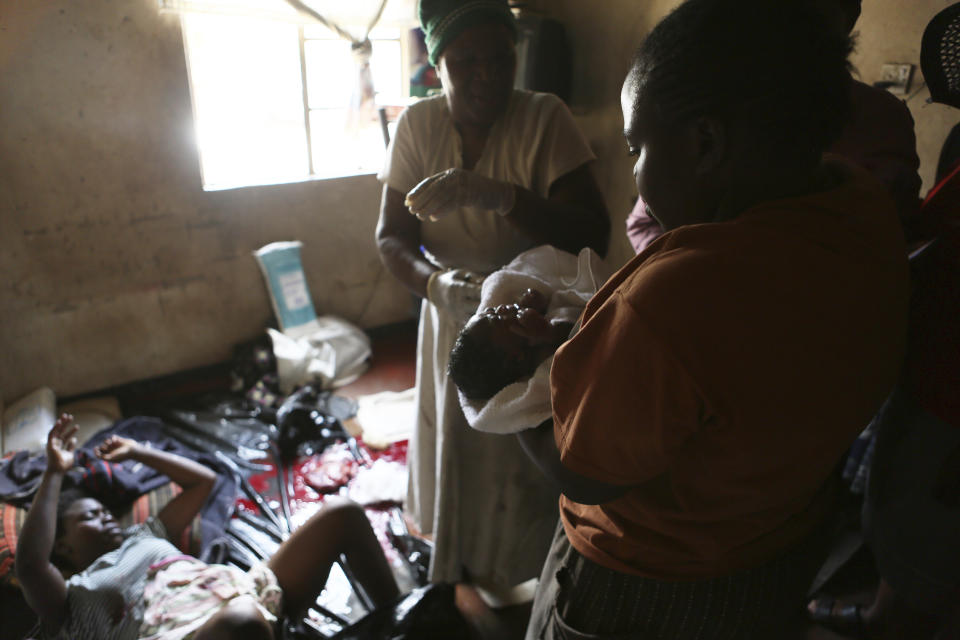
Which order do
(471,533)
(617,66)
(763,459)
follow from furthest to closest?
(617,66) < (471,533) < (763,459)

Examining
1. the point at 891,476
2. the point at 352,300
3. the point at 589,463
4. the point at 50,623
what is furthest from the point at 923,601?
the point at 352,300

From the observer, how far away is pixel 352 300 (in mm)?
3547

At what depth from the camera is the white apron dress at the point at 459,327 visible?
1395mm

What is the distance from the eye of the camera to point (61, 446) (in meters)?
1.69

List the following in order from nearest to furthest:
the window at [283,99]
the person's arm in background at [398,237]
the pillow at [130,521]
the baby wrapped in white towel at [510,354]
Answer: the baby wrapped in white towel at [510,354] → the person's arm in background at [398,237] → the pillow at [130,521] → the window at [283,99]

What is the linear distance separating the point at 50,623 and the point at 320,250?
2.24 meters

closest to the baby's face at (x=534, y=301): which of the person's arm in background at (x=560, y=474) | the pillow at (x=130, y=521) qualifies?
the person's arm in background at (x=560, y=474)

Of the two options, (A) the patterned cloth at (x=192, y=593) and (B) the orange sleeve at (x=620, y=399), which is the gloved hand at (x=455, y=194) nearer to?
(B) the orange sleeve at (x=620, y=399)

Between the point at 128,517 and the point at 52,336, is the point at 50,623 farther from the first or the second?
the point at 52,336

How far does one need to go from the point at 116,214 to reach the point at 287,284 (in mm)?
863

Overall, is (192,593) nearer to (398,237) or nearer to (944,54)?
(398,237)

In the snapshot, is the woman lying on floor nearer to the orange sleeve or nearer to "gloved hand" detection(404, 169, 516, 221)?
"gloved hand" detection(404, 169, 516, 221)

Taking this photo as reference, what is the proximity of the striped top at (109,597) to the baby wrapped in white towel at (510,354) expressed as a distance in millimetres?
1164

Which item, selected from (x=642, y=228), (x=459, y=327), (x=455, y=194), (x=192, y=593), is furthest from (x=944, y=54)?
(x=192, y=593)
